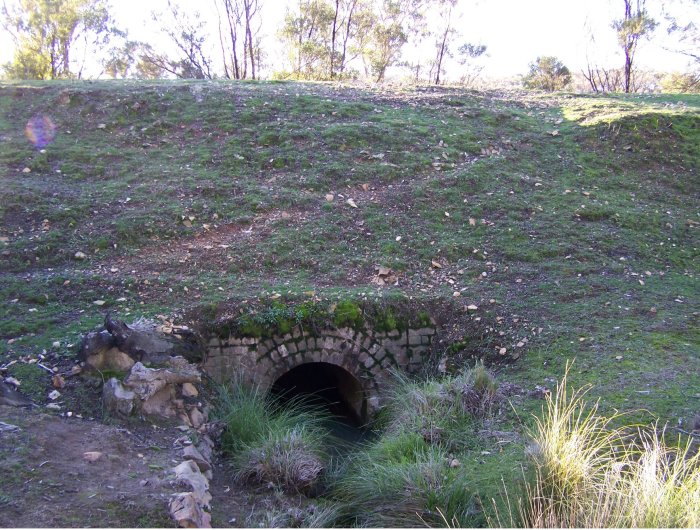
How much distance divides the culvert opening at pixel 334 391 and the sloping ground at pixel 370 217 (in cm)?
114

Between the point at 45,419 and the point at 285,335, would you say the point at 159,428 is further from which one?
the point at 285,335

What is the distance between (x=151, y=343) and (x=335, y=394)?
3.04 metres

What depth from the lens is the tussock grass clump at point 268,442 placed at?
4.93 meters

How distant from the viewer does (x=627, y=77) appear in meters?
22.0

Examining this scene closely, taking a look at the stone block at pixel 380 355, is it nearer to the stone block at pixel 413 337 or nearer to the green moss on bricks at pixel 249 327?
the stone block at pixel 413 337

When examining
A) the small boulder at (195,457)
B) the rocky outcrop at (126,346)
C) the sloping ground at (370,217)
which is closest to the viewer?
the small boulder at (195,457)

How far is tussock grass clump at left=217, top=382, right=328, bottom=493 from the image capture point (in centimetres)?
493

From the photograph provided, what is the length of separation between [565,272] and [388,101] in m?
6.32

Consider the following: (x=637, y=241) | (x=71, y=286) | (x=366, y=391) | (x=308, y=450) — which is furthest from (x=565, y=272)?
(x=71, y=286)

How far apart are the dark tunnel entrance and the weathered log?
121 centimetres

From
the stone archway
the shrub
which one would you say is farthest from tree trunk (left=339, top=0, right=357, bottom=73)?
the stone archway

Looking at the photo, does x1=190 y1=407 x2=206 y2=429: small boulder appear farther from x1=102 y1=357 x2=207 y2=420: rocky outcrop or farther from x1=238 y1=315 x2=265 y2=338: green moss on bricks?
x1=238 y1=315 x2=265 y2=338: green moss on bricks

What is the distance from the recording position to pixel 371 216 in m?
8.75

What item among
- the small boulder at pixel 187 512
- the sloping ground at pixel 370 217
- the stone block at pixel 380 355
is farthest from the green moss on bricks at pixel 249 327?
the small boulder at pixel 187 512
